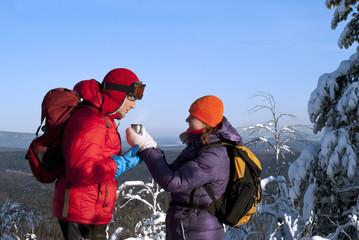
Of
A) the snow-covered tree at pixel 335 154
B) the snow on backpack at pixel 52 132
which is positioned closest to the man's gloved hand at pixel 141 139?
the snow on backpack at pixel 52 132

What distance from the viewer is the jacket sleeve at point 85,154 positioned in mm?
2430

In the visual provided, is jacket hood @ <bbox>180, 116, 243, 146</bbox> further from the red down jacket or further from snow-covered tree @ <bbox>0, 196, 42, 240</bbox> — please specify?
snow-covered tree @ <bbox>0, 196, 42, 240</bbox>

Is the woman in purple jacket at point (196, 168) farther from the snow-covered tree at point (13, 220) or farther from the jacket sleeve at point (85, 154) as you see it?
the snow-covered tree at point (13, 220)

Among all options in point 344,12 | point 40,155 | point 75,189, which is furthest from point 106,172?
point 344,12

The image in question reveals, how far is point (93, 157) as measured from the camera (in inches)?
97.7

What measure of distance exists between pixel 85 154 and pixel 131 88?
669mm

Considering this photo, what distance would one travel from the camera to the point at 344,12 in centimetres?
665

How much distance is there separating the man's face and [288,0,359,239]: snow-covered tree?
14.0 feet

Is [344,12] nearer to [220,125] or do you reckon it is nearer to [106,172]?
[220,125]

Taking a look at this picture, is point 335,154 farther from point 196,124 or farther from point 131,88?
point 131,88

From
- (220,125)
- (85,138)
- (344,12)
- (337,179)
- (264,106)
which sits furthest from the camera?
(264,106)

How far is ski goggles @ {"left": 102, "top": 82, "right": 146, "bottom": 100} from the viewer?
273cm

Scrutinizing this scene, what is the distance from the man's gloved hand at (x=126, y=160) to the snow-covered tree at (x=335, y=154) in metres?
4.25

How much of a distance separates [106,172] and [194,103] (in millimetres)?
876
